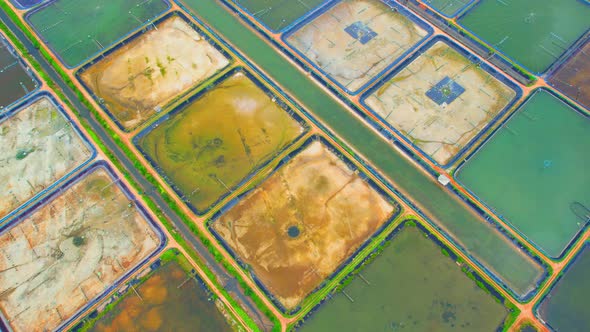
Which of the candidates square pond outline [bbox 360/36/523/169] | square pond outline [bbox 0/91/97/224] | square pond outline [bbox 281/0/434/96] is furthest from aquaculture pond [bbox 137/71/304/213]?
square pond outline [bbox 360/36/523/169]

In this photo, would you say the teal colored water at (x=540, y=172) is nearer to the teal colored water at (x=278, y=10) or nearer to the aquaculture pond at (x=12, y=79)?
the teal colored water at (x=278, y=10)

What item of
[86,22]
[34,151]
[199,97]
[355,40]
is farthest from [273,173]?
[86,22]

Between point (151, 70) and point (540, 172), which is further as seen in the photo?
point (151, 70)

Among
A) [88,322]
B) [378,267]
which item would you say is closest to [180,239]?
[88,322]

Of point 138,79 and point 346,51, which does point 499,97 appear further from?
point 138,79

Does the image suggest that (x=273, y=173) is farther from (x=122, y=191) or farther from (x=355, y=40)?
(x=355, y=40)

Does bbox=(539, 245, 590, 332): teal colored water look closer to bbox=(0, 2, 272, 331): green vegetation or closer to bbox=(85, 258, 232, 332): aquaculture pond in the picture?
bbox=(0, 2, 272, 331): green vegetation

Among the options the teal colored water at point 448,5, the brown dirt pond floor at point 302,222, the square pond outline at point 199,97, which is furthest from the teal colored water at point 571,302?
the teal colored water at point 448,5
